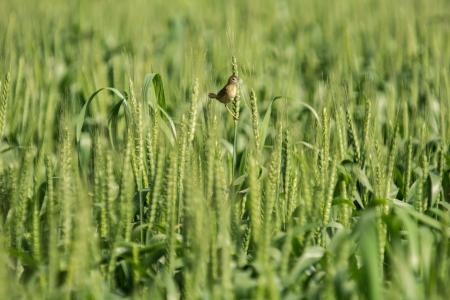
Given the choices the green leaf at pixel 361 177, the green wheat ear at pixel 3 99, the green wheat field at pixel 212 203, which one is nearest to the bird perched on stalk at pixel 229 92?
the green wheat field at pixel 212 203

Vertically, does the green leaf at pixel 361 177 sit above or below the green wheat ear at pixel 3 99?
below

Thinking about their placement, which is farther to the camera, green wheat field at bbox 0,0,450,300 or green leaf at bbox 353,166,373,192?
green leaf at bbox 353,166,373,192

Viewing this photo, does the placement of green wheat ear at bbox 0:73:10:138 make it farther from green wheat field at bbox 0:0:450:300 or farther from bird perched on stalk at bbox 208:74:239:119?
bird perched on stalk at bbox 208:74:239:119

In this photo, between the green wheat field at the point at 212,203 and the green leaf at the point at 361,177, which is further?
the green leaf at the point at 361,177

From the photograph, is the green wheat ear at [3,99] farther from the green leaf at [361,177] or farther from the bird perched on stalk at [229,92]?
the green leaf at [361,177]

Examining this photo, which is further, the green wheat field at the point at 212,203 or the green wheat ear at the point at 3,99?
the green wheat ear at the point at 3,99

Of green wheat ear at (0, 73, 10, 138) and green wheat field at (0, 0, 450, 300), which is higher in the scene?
green wheat ear at (0, 73, 10, 138)

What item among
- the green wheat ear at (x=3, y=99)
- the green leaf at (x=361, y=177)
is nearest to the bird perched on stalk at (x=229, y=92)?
the green leaf at (x=361, y=177)

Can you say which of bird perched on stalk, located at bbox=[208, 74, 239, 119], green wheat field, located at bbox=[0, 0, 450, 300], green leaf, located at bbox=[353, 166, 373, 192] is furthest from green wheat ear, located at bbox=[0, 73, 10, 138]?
green leaf, located at bbox=[353, 166, 373, 192]

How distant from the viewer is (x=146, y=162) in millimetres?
2822

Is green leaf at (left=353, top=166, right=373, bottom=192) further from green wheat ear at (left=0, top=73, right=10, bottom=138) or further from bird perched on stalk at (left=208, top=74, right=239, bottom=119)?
green wheat ear at (left=0, top=73, right=10, bottom=138)

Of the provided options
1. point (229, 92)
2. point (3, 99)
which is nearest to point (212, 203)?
point (229, 92)

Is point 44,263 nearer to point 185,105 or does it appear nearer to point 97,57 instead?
point 185,105

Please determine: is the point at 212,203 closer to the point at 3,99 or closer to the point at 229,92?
the point at 229,92
